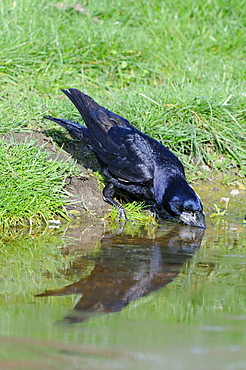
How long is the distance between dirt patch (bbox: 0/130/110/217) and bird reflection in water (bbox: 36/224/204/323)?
781 mm

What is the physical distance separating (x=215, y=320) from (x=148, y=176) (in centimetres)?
271

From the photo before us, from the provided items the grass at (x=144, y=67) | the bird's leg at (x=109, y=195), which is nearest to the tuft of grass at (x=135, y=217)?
the bird's leg at (x=109, y=195)

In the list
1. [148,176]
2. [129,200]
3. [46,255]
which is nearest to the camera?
[46,255]

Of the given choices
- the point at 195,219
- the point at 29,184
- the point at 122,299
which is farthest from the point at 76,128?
the point at 122,299

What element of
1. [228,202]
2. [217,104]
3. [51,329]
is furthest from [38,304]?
[217,104]

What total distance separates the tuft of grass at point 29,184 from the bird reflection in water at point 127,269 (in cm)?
75

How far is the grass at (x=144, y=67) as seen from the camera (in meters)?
6.39

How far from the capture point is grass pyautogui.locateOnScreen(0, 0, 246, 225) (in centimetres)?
639

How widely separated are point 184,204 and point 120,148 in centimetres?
105

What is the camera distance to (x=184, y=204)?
15.9ft

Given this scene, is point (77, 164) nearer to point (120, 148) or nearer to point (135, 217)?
point (120, 148)

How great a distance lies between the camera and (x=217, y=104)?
648 cm

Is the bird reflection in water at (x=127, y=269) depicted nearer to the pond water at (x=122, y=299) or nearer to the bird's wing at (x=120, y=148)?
the pond water at (x=122, y=299)

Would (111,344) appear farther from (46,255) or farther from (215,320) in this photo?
(46,255)
